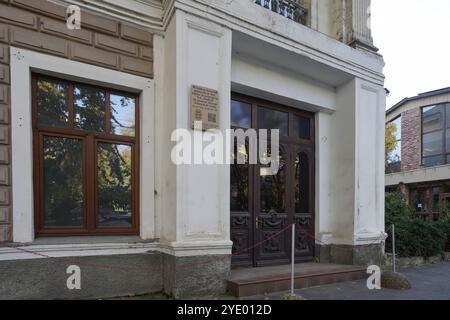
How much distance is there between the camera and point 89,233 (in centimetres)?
546

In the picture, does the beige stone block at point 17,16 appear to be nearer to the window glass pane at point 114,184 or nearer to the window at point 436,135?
the window glass pane at point 114,184

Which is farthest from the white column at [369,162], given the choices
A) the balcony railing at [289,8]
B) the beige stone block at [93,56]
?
the beige stone block at [93,56]

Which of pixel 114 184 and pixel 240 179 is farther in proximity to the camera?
pixel 240 179

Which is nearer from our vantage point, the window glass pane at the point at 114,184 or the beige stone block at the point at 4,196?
the beige stone block at the point at 4,196

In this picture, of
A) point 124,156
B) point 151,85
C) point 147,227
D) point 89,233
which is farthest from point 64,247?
point 151,85

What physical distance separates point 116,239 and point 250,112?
365 centimetres

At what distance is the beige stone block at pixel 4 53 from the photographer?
4781mm

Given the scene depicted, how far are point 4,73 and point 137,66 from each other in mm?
1874

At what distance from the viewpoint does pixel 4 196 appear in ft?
15.4

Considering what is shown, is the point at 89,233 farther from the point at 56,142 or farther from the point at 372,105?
the point at 372,105

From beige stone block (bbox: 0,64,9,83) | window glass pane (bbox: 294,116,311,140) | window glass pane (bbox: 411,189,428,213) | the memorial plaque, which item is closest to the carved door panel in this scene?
window glass pane (bbox: 294,116,311,140)

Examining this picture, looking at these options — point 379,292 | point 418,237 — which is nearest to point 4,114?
point 379,292

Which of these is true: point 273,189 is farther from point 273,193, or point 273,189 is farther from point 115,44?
point 115,44

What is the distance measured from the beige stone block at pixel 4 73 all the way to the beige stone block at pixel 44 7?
890mm
